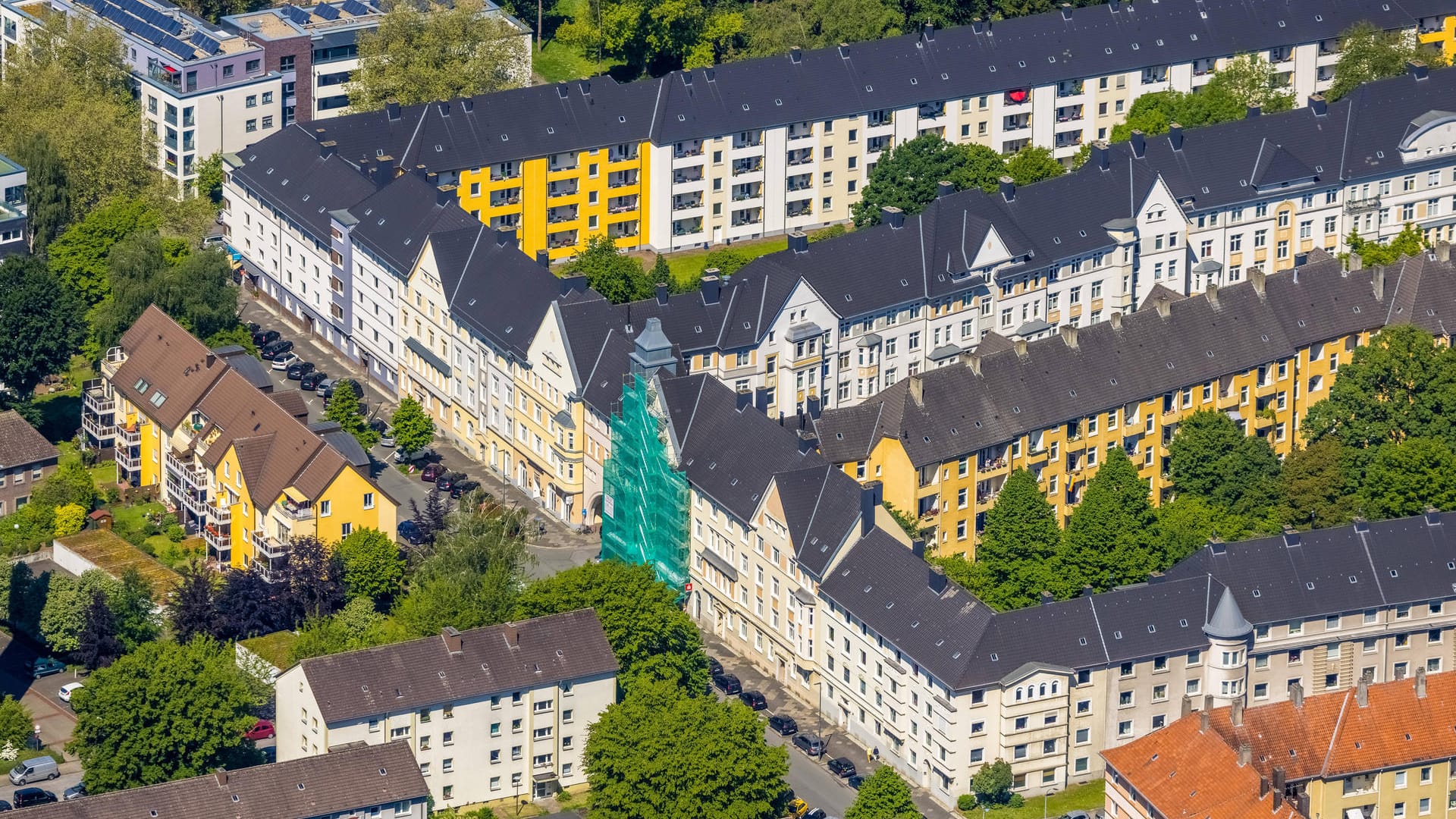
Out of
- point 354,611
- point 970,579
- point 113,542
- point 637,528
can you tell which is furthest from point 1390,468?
point 113,542

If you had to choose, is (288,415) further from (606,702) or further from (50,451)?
(606,702)

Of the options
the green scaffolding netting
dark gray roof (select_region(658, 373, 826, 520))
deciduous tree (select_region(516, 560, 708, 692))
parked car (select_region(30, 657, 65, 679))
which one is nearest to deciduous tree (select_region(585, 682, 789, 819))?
deciduous tree (select_region(516, 560, 708, 692))

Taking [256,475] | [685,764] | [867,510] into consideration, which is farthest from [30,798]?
[867,510]

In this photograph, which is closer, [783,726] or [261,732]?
[261,732]

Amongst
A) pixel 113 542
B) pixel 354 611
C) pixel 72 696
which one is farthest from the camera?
pixel 113 542

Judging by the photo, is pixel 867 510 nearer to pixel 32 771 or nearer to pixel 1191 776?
pixel 1191 776

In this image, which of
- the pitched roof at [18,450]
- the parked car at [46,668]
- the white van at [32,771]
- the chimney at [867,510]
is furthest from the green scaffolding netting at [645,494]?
the white van at [32,771]

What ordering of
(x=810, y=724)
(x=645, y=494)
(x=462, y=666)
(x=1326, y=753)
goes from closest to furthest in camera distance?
(x=1326, y=753)
(x=462, y=666)
(x=810, y=724)
(x=645, y=494)
